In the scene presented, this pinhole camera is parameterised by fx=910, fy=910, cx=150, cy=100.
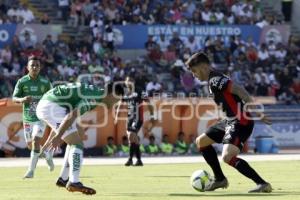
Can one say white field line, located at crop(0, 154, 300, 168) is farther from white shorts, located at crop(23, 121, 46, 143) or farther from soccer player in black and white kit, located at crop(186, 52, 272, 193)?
soccer player in black and white kit, located at crop(186, 52, 272, 193)

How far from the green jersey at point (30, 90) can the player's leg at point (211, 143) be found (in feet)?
16.9

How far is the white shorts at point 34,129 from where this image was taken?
18219 mm

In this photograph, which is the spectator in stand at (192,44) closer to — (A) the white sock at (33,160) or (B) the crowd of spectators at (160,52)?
(B) the crowd of spectators at (160,52)

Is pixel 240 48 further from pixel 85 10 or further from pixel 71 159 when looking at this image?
pixel 71 159

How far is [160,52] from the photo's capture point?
35531 mm

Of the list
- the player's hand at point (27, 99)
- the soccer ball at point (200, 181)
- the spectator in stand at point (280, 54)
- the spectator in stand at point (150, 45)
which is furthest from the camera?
the spectator in stand at point (280, 54)

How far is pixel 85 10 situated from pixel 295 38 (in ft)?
32.5

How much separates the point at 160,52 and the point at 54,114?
70.5 ft

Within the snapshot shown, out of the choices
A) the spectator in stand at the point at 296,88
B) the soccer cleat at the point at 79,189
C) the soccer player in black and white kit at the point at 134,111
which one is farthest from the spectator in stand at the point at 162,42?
the soccer cleat at the point at 79,189

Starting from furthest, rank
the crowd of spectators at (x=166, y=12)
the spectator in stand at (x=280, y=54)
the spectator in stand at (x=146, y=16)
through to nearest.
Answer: the spectator in stand at (x=280, y=54) → the spectator in stand at (x=146, y=16) → the crowd of spectators at (x=166, y=12)

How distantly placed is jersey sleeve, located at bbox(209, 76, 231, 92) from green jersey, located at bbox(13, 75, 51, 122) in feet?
18.7

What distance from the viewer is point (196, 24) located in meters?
37.6

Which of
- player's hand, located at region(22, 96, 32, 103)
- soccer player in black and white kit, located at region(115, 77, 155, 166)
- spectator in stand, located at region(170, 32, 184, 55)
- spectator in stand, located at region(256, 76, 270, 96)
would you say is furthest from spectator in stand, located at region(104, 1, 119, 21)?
player's hand, located at region(22, 96, 32, 103)

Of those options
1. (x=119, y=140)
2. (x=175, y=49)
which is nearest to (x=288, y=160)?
(x=119, y=140)
